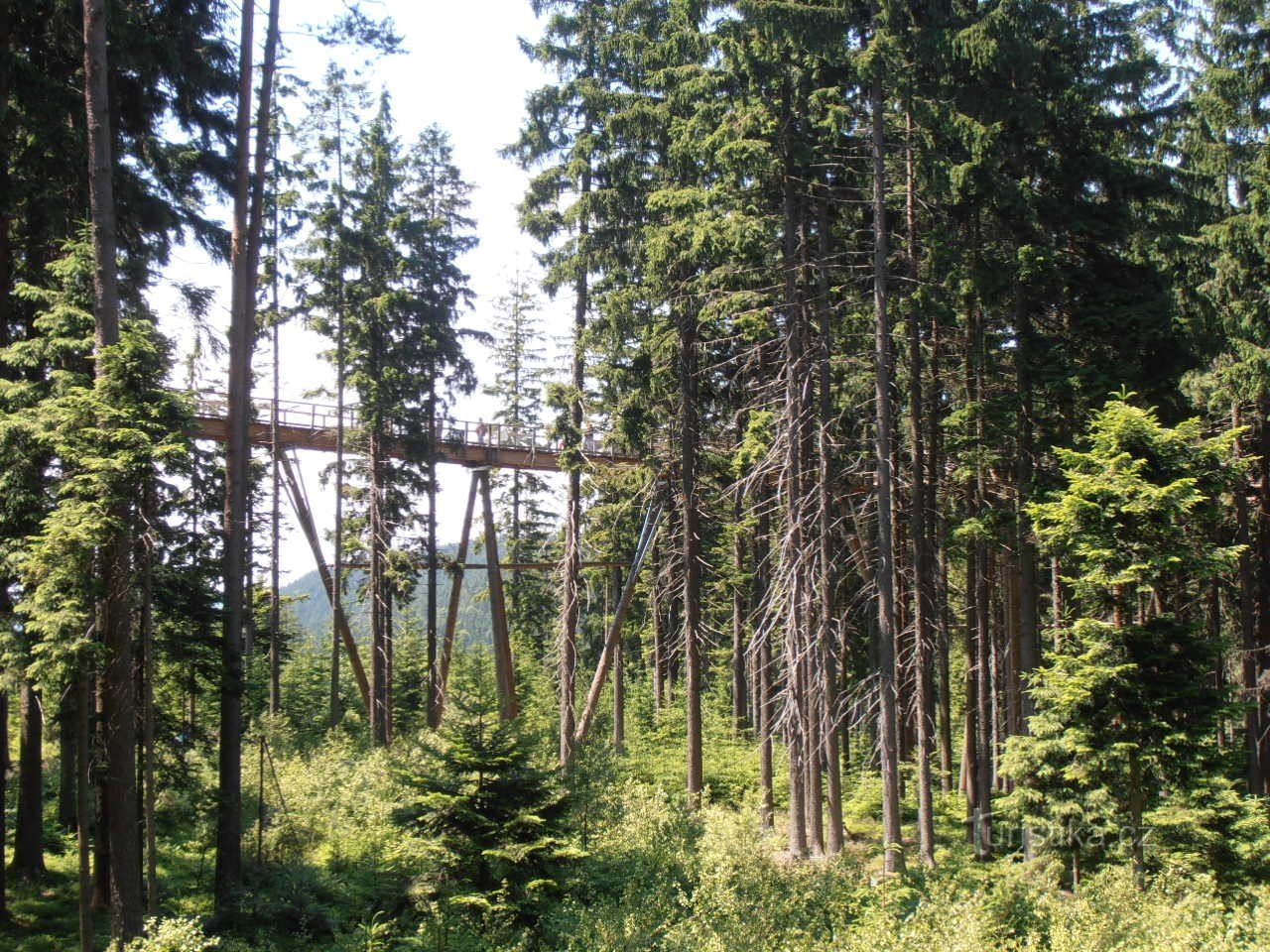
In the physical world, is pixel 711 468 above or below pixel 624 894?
above

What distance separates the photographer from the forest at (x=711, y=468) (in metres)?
11.3

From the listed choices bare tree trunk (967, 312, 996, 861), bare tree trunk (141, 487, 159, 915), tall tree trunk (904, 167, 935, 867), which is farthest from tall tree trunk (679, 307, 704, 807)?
bare tree trunk (141, 487, 159, 915)

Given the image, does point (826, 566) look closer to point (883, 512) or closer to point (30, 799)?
point (883, 512)

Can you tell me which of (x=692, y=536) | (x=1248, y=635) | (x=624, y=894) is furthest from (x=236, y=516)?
(x=1248, y=635)

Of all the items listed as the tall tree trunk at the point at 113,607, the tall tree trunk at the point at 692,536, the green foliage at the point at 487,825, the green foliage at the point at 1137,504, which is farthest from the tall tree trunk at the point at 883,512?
the tall tree trunk at the point at 113,607

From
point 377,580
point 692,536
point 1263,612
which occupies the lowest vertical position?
point 1263,612

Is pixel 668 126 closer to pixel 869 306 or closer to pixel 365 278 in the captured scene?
pixel 869 306

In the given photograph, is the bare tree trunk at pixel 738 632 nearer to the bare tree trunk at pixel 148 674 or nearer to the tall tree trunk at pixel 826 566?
the tall tree trunk at pixel 826 566

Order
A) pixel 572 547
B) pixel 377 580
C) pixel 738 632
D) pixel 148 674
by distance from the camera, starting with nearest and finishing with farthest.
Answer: pixel 148 674 < pixel 572 547 < pixel 377 580 < pixel 738 632

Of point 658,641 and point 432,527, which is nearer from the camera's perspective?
point 432,527

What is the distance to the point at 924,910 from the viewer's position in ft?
32.2

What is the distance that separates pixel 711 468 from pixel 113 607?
486 inches

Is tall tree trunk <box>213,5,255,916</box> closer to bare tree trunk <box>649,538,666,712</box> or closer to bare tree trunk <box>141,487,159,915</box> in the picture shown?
bare tree trunk <box>141,487,159,915</box>

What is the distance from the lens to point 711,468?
20703mm
